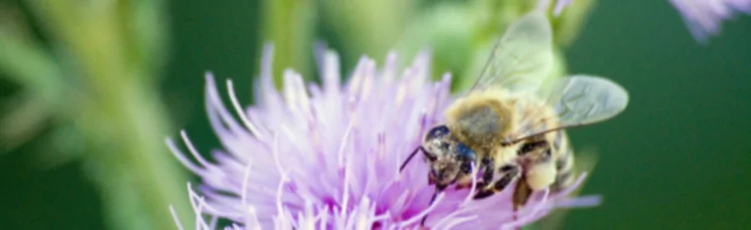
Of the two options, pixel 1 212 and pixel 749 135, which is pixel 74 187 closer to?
pixel 1 212

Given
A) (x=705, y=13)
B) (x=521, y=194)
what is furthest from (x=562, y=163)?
(x=705, y=13)

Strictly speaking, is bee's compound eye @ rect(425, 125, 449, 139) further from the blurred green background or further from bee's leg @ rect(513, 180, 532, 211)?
the blurred green background

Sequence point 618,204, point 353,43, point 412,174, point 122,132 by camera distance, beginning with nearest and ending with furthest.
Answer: point 412,174 → point 122,132 → point 353,43 → point 618,204

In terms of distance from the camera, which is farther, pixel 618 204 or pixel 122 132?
pixel 618 204

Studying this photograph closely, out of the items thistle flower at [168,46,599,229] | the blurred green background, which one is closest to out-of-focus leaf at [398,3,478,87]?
thistle flower at [168,46,599,229]

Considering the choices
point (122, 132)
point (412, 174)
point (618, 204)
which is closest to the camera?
point (412, 174)

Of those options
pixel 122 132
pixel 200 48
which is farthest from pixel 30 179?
pixel 122 132

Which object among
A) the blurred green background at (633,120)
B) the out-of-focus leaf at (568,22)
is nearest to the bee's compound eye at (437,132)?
the out-of-focus leaf at (568,22)

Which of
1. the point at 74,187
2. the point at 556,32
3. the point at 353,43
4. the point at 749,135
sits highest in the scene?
the point at 74,187

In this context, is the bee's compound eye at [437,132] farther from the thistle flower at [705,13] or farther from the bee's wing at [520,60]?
the thistle flower at [705,13]
